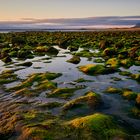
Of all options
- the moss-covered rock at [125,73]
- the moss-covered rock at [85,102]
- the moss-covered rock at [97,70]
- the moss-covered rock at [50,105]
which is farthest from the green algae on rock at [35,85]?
the moss-covered rock at [125,73]

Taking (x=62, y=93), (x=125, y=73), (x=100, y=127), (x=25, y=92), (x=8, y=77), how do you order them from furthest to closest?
(x=125, y=73) → (x=8, y=77) → (x=25, y=92) → (x=62, y=93) → (x=100, y=127)

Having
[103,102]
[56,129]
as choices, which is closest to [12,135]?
[56,129]

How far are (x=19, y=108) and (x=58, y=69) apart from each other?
→ 38.7ft

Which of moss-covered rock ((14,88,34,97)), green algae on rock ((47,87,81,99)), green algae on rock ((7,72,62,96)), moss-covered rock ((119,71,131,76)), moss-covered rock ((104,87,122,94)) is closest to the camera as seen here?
green algae on rock ((47,87,81,99))

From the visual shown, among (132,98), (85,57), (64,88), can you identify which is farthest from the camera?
(85,57)

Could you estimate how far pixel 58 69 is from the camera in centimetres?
2472

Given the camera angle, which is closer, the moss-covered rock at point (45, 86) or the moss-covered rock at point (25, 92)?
the moss-covered rock at point (25, 92)

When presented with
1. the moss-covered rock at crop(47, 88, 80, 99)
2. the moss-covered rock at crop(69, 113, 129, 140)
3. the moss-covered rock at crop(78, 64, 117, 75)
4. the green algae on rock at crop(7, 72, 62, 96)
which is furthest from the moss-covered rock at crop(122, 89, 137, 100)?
the moss-covered rock at crop(78, 64, 117, 75)

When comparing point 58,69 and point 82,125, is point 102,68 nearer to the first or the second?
point 58,69

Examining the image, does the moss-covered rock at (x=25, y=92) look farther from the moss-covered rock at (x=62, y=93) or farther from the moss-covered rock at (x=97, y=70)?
the moss-covered rock at (x=97, y=70)

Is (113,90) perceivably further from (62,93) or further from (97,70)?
(97,70)

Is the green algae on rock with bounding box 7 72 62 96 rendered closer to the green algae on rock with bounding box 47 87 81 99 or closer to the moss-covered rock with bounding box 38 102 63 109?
the green algae on rock with bounding box 47 87 81 99

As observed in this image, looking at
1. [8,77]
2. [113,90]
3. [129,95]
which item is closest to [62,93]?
[113,90]

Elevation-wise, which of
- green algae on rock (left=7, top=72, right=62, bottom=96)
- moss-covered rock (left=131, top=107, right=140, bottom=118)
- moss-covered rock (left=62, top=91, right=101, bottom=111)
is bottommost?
green algae on rock (left=7, top=72, right=62, bottom=96)
